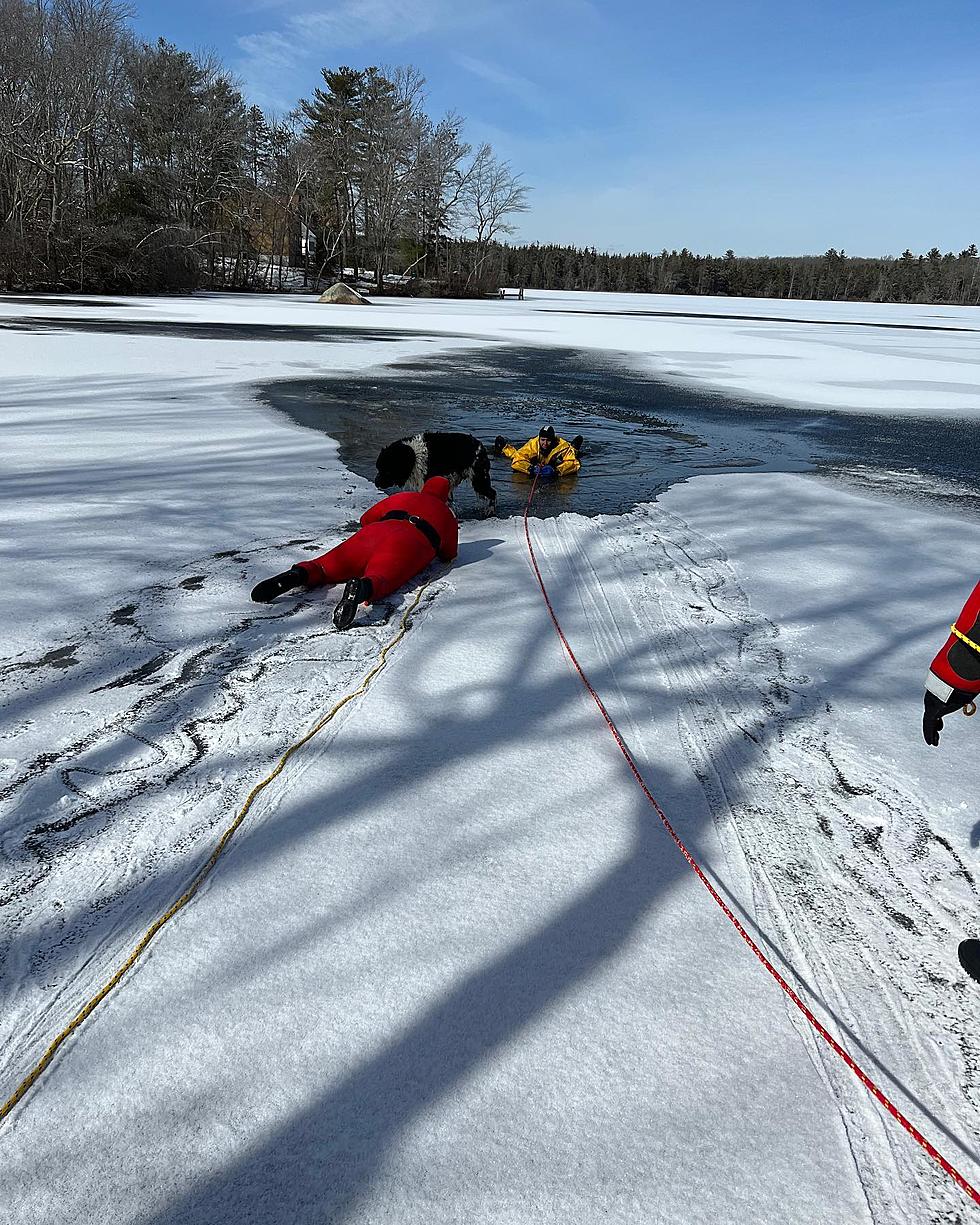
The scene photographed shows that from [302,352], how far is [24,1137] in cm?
1369

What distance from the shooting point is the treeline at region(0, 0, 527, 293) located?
2788cm

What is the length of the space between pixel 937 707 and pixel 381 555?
2471 mm

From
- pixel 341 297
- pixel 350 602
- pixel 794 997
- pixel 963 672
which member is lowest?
pixel 794 997

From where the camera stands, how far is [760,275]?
254 feet

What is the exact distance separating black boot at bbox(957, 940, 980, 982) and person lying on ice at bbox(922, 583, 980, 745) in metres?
0.52

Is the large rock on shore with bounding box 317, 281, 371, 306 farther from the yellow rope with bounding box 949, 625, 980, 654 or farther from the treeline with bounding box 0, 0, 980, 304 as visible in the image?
the yellow rope with bounding box 949, 625, 980, 654

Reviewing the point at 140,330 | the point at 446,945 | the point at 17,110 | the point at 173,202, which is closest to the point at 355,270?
the point at 173,202

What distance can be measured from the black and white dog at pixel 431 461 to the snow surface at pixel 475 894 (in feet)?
4.25

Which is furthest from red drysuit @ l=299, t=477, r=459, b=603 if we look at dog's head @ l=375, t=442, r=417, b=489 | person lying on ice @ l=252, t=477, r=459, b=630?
dog's head @ l=375, t=442, r=417, b=489

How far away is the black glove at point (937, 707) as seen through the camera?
1767 mm

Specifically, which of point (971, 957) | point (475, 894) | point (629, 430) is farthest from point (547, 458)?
point (971, 957)

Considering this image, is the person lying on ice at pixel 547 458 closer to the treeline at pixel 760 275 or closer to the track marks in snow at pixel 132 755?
the track marks in snow at pixel 132 755

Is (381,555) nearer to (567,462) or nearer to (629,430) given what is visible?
(567,462)

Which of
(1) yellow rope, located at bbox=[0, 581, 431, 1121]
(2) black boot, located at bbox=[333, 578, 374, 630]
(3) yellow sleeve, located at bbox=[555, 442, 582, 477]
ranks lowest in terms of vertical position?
(1) yellow rope, located at bbox=[0, 581, 431, 1121]
